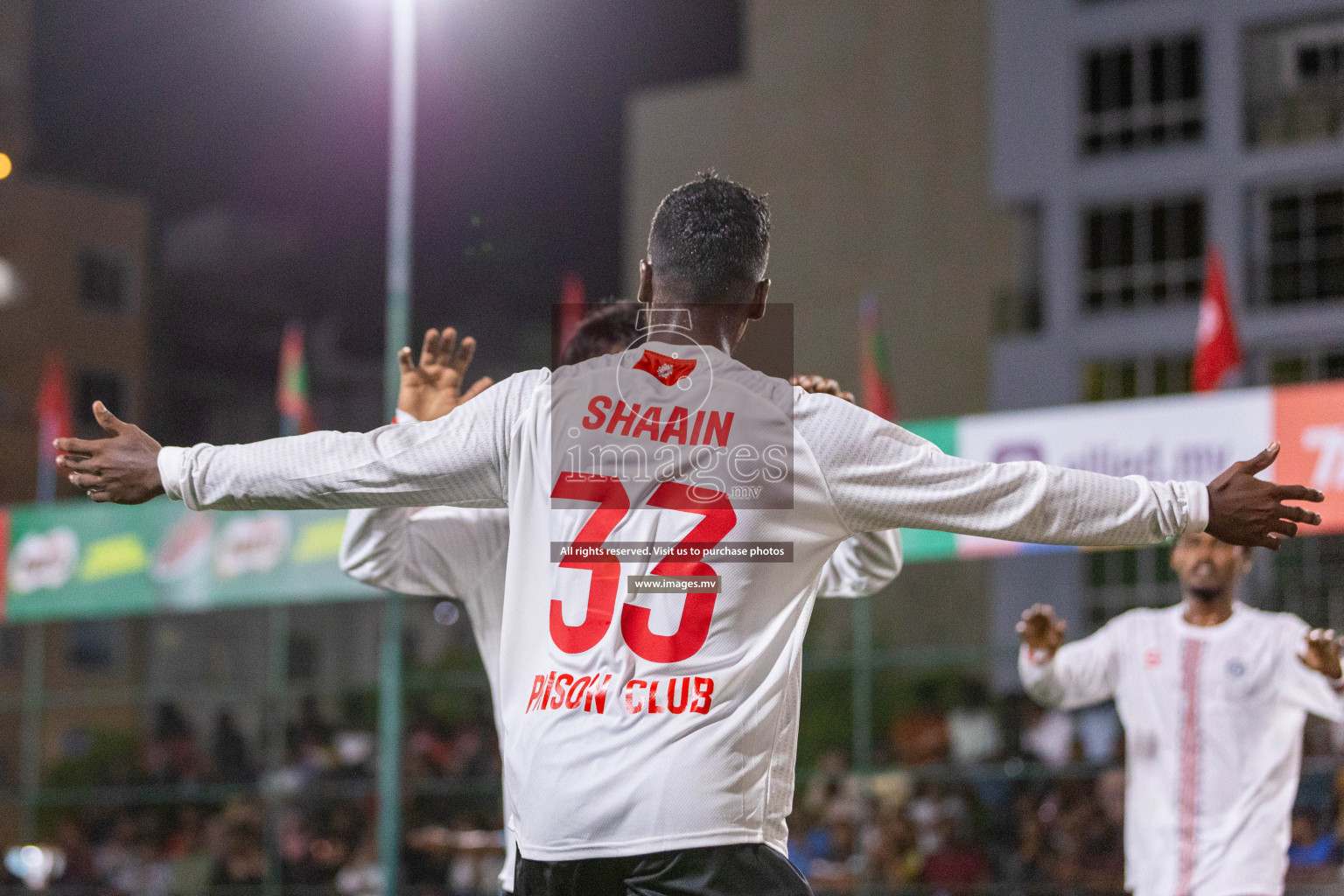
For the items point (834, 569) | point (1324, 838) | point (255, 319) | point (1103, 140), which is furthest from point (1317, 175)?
point (255, 319)

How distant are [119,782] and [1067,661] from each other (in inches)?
544

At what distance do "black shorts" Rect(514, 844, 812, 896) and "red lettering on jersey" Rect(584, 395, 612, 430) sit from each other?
756mm

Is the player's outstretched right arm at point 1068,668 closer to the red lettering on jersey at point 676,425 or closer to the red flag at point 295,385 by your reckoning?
the red lettering on jersey at point 676,425

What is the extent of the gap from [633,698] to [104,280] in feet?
142

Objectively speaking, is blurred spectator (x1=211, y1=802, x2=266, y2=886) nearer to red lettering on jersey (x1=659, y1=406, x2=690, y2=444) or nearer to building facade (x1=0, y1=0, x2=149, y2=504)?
red lettering on jersey (x1=659, y1=406, x2=690, y2=444)

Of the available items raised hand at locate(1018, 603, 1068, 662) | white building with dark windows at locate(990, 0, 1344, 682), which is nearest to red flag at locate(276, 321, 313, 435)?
raised hand at locate(1018, 603, 1068, 662)

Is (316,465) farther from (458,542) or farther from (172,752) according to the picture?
(172,752)

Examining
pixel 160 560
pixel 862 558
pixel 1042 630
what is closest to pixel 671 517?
pixel 862 558

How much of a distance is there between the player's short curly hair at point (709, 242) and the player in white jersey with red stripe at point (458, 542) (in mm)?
958

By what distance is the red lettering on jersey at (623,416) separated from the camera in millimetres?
2787

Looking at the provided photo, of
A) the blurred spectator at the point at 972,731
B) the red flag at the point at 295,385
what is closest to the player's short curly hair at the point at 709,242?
the blurred spectator at the point at 972,731

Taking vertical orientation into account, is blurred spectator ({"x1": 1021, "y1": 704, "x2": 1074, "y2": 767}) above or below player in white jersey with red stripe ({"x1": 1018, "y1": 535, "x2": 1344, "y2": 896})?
below

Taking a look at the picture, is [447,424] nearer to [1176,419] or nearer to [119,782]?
[1176,419]

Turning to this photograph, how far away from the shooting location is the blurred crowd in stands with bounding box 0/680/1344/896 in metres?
10.9
